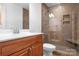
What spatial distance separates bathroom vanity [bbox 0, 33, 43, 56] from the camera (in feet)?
3.12

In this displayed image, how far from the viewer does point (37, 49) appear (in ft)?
3.85

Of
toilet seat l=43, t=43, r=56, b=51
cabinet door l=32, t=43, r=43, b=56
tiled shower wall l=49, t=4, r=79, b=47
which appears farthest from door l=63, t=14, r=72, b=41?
cabinet door l=32, t=43, r=43, b=56

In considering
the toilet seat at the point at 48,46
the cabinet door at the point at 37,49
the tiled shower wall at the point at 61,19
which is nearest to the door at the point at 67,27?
the tiled shower wall at the point at 61,19

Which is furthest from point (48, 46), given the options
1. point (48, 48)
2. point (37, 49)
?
point (37, 49)

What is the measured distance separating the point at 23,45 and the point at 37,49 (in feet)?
0.48

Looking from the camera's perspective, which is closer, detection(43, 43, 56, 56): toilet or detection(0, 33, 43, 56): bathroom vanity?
detection(0, 33, 43, 56): bathroom vanity

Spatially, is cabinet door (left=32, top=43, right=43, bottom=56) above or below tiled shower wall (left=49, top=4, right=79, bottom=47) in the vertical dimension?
below

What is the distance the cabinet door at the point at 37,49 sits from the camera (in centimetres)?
112

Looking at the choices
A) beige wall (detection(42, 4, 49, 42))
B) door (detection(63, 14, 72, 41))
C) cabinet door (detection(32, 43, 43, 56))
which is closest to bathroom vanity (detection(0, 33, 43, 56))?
cabinet door (detection(32, 43, 43, 56))

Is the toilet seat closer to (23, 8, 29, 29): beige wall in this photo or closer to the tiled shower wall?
the tiled shower wall

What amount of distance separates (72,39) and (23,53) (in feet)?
1.51

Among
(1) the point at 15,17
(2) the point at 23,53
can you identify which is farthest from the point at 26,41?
(1) the point at 15,17

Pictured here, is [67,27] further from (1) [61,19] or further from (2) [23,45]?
(2) [23,45]

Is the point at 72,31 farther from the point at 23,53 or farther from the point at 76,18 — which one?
the point at 23,53
